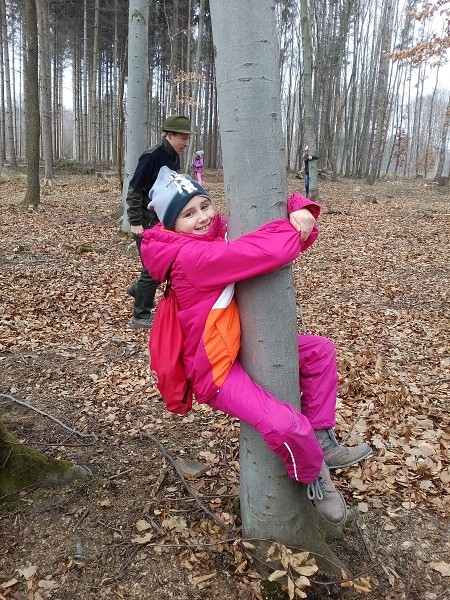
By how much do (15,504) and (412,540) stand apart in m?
2.20

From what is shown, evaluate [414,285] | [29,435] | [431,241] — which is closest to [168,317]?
[29,435]

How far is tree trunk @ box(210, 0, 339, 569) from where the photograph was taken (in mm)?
1766

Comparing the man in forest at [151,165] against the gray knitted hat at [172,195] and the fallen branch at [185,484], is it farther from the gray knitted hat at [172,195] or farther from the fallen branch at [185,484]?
the gray knitted hat at [172,195]

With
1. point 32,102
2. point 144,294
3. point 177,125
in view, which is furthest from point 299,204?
point 32,102

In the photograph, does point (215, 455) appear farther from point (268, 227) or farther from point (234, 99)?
point (234, 99)

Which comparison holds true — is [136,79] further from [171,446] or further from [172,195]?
[172,195]

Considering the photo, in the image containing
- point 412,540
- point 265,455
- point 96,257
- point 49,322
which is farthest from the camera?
point 96,257

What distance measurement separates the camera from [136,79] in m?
9.16

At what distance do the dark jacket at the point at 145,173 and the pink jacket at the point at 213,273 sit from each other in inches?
121

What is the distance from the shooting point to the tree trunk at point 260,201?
5.79 ft

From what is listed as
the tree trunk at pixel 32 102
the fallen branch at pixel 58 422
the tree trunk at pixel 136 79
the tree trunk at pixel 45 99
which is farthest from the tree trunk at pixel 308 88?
the fallen branch at pixel 58 422

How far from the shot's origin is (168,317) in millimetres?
2131

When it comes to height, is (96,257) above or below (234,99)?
below

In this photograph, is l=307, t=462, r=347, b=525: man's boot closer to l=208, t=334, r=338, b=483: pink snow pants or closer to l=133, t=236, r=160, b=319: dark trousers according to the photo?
l=208, t=334, r=338, b=483: pink snow pants
